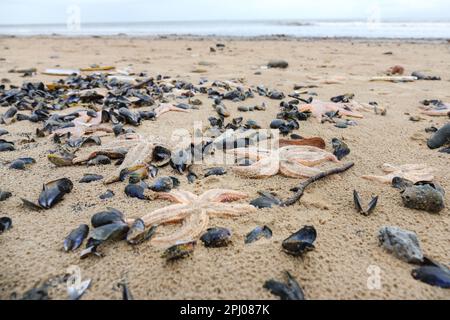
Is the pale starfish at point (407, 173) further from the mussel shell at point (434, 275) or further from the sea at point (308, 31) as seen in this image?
the sea at point (308, 31)

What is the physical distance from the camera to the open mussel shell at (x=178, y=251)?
76.5 inches

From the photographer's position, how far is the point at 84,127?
416 cm

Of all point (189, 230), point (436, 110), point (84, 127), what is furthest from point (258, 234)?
point (436, 110)

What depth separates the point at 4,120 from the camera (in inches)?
181

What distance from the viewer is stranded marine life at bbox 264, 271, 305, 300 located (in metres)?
1.72

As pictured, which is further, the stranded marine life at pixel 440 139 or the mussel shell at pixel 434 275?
the stranded marine life at pixel 440 139

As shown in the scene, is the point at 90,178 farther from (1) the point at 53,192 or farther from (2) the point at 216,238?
(2) the point at 216,238

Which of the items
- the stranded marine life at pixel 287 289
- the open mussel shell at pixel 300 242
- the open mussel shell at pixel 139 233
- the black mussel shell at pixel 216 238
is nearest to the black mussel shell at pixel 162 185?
the open mussel shell at pixel 139 233

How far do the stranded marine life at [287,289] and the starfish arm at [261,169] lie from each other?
124cm

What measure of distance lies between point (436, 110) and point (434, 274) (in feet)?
12.8

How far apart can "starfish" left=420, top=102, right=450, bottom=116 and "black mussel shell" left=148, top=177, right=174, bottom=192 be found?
401 cm
